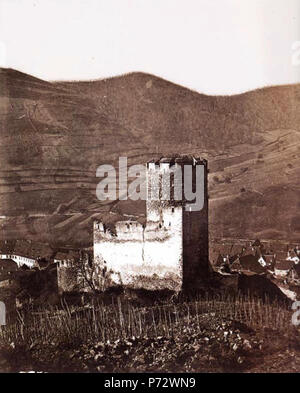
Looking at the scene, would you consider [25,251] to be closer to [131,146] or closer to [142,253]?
[142,253]

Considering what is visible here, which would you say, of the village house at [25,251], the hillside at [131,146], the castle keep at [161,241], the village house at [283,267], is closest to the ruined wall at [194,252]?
the castle keep at [161,241]

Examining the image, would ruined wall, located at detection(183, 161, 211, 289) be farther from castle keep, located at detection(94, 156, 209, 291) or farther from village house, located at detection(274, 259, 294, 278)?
village house, located at detection(274, 259, 294, 278)

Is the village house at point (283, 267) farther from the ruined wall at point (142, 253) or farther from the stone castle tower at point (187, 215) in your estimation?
the ruined wall at point (142, 253)

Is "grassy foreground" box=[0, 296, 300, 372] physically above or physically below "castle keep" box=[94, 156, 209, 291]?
below

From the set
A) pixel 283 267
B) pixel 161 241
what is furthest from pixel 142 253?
pixel 283 267

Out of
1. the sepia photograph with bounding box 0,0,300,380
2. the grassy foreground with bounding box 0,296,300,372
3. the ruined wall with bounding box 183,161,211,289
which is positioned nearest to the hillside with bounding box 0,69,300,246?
the sepia photograph with bounding box 0,0,300,380

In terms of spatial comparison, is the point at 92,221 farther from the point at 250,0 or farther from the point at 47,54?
the point at 250,0

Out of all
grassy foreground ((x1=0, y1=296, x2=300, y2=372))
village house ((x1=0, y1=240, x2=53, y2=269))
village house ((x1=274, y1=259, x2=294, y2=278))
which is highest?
village house ((x1=0, y1=240, x2=53, y2=269))
